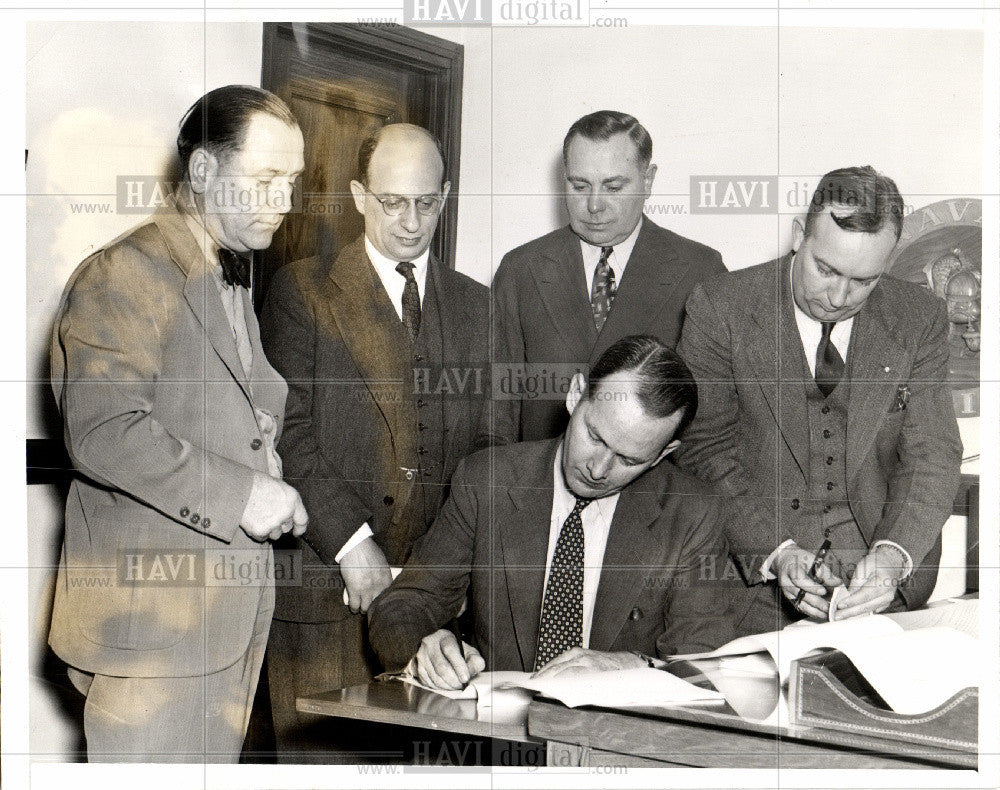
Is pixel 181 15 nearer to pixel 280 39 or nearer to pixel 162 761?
pixel 280 39

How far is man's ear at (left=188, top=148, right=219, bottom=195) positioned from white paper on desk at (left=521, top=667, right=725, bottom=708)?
1433mm

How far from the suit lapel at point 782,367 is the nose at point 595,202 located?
46 cm

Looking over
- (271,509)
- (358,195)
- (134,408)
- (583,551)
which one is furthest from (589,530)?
(134,408)

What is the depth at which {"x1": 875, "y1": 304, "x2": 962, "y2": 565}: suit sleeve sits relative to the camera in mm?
2506

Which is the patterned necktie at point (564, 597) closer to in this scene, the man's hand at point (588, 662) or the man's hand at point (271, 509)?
the man's hand at point (588, 662)

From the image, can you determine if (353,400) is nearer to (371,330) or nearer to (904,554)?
(371,330)

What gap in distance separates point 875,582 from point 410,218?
1.47 m

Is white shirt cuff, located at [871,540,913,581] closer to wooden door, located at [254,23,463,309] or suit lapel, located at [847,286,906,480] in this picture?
suit lapel, located at [847,286,906,480]

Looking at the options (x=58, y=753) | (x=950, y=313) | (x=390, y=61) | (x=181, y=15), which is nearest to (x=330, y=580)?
(x=58, y=753)

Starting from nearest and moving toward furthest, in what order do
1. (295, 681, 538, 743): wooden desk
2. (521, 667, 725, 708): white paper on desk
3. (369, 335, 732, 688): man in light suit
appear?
1. (295, 681, 538, 743): wooden desk
2. (521, 667, 725, 708): white paper on desk
3. (369, 335, 732, 688): man in light suit

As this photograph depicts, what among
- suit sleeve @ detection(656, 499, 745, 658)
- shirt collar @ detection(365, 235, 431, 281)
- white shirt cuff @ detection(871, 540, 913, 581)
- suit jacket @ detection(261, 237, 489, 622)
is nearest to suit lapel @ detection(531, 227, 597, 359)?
suit jacket @ detection(261, 237, 489, 622)

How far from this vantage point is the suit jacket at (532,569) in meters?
2.44

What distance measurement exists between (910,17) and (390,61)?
1.32 meters

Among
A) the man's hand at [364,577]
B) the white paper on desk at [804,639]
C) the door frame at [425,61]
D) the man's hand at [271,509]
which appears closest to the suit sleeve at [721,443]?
the white paper on desk at [804,639]
